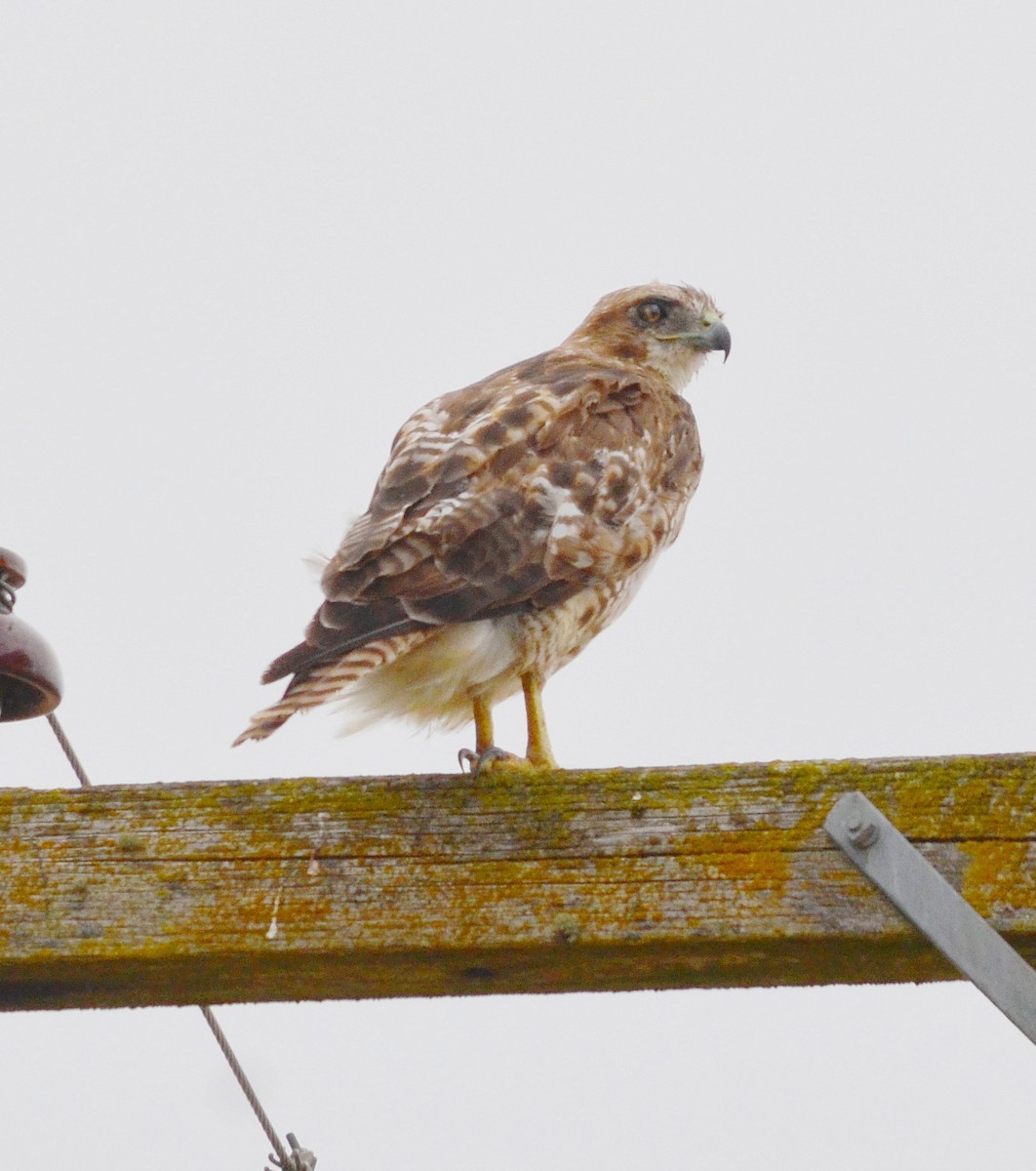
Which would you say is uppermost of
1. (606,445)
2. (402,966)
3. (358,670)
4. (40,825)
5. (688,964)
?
(606,445)

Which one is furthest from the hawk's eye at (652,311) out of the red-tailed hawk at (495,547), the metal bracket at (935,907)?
the metal bracket at (935,907)

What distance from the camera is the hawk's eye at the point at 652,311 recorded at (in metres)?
6.14

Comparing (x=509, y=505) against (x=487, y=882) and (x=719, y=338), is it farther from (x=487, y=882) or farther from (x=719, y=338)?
(x=719, y=338)

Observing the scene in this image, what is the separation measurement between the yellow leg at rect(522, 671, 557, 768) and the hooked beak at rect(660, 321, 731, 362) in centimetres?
222

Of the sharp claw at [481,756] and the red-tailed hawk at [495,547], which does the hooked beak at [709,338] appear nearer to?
the red-tailed hawk at [495,547]

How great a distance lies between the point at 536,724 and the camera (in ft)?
13.9

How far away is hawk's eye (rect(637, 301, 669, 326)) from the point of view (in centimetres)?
614

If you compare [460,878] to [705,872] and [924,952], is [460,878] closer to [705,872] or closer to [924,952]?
[705,872]

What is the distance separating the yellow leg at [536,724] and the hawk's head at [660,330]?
2.10 m

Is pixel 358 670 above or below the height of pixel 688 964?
above

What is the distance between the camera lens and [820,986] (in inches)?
82.1

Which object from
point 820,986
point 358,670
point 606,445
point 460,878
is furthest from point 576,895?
point 606,445

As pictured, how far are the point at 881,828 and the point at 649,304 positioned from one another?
4446 millimetres

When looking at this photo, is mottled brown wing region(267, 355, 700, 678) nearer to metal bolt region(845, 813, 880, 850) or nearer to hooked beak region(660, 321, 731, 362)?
hooked beak region(660, 321, 731, 362)
